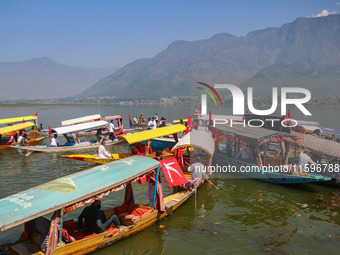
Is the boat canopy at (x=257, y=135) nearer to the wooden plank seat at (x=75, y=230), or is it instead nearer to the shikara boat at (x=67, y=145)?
the wooden plank seat at (x=75, y=230)

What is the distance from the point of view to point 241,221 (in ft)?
39.4

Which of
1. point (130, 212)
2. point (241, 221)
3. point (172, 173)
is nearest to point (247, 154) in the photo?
point (241, 221)

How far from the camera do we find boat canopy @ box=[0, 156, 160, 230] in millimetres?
7305

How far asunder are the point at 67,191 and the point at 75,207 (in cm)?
52

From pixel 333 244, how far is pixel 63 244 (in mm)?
8906

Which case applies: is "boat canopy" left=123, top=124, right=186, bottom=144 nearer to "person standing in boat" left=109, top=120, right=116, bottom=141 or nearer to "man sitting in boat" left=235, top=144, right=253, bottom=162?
"man sitting in boat" left=235, top=144, right=253, bottom=162

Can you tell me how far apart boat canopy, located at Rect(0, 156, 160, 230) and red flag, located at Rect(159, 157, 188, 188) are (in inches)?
31.9

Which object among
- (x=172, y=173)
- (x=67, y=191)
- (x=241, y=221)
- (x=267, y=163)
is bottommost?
(x=241, y=221)

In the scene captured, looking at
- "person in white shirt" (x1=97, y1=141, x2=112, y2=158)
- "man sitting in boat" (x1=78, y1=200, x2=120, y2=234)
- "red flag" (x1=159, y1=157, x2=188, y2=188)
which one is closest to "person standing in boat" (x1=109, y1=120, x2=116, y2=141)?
"person in white shirt" (x1=97, y1=141, x2=112, y2=158)

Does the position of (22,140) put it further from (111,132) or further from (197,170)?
(197,170)

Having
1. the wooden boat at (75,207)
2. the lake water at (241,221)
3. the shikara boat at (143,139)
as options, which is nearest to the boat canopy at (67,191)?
the wooden boat at (75,207)

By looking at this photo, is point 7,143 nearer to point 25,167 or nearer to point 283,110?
point 25,167

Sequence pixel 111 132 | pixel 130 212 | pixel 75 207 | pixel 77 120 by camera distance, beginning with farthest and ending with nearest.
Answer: pixel 77 120 < pixel 111 132 < pixel 130 212 < pixel 75 207

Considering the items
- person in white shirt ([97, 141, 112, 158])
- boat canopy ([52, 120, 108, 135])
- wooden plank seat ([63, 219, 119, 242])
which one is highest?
boat canopy ([52, 120, 108, 135])
